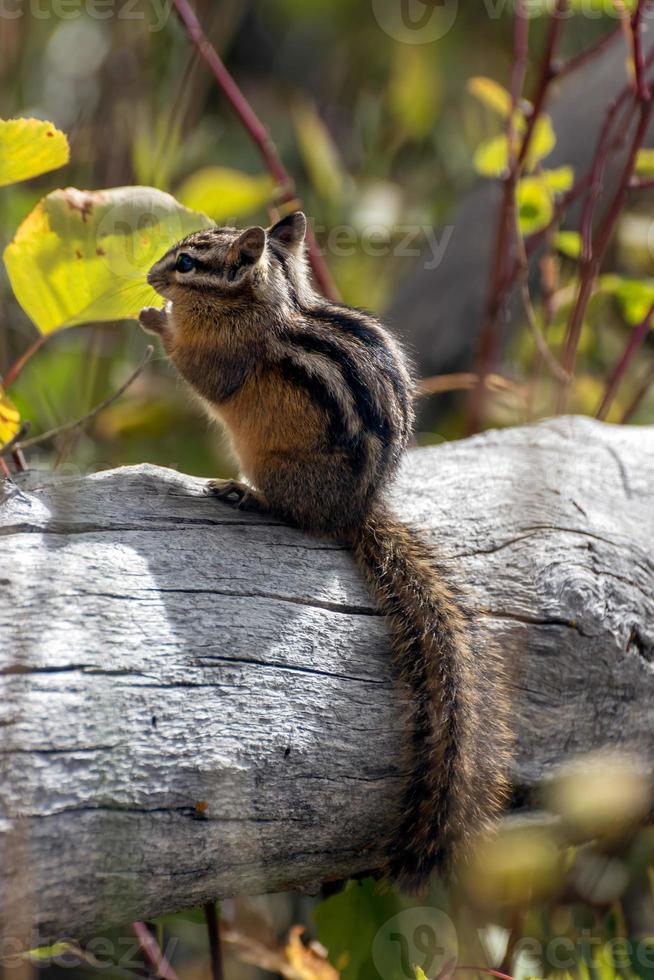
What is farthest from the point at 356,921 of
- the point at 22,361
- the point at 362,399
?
the point at 22,361

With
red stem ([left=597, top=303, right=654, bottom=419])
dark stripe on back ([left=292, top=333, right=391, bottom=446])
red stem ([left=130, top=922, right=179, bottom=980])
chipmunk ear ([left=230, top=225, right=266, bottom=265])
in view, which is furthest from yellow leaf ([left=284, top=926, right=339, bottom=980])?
red stem ([left=597, top=303, right=654, bottom=419])

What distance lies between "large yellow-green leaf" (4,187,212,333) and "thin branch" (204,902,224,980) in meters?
1.13

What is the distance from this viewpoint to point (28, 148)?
1.77 meters

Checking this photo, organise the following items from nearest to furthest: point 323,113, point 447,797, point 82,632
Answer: point 82,632, point 447,797, point 323,113

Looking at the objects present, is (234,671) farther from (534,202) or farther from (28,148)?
(534,202)

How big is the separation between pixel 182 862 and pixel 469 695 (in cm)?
59

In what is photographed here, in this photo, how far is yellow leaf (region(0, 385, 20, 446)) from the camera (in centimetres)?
178

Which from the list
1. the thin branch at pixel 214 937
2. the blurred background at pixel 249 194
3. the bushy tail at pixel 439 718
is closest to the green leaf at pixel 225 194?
the blurred background at pixel 249 194

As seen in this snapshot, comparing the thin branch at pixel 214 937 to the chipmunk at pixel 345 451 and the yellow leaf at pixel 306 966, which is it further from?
the chipmunk at pixel 345 451

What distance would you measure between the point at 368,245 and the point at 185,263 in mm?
2403

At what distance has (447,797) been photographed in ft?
5.61

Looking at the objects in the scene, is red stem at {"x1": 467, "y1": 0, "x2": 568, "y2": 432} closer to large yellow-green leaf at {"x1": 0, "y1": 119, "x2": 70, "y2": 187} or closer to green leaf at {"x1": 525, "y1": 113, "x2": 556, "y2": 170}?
green leaf at {"x1": 525, "y1": 113, "x2": 556, "y2": 170}

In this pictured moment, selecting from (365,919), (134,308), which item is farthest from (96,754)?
(134,308)

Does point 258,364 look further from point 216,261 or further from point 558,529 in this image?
point 558,529
